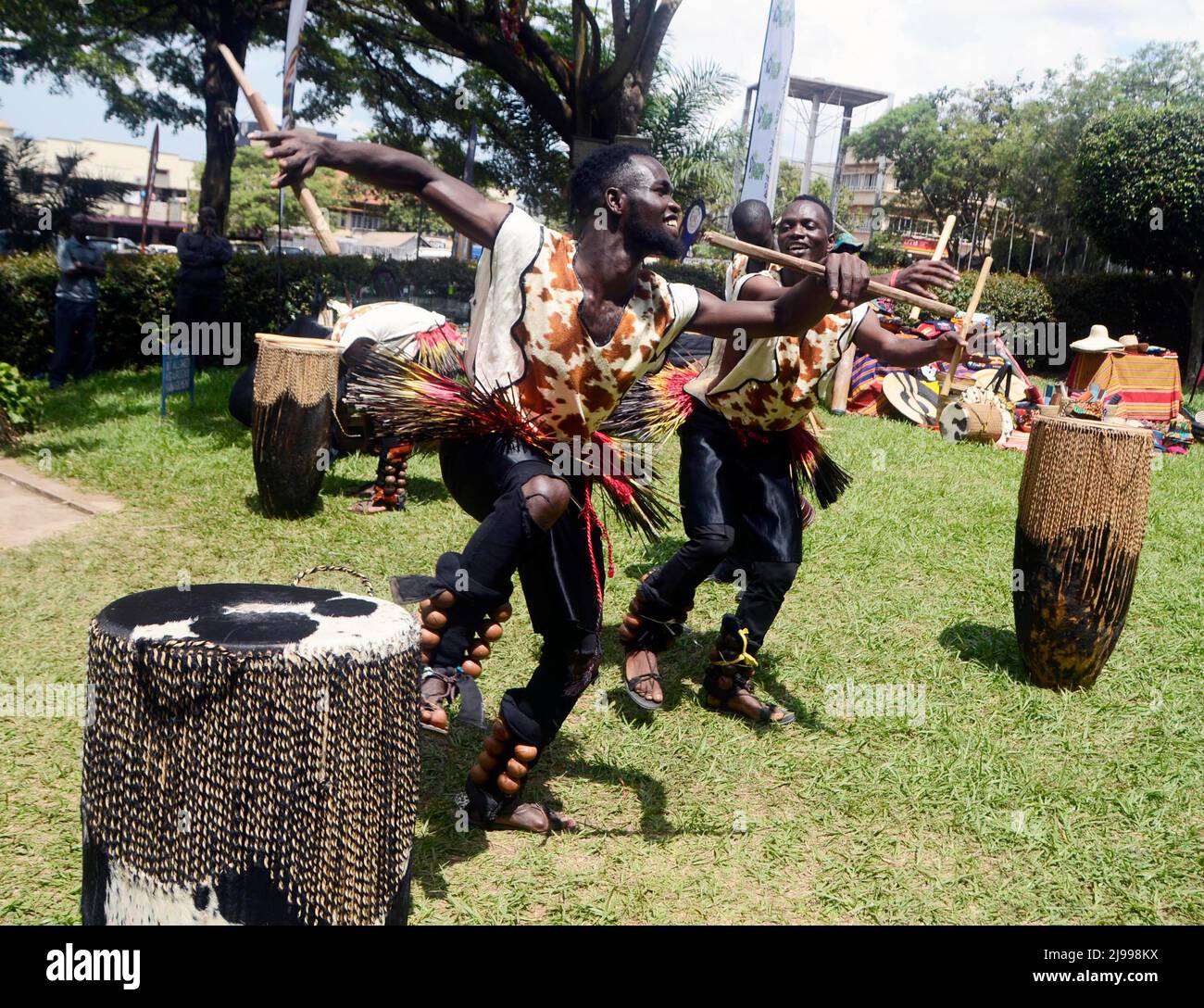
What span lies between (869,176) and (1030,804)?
8333 cm

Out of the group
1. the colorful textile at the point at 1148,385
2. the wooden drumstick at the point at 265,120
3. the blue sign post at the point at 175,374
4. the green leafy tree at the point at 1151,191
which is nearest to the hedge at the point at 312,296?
the green leafy tree at the point at 1151,191

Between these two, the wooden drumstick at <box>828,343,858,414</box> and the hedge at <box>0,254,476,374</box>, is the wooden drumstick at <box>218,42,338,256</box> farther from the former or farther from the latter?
the hedge at <box>0,254,476,374</box>

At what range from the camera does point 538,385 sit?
307 centimetres

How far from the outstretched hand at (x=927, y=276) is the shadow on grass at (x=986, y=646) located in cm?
234

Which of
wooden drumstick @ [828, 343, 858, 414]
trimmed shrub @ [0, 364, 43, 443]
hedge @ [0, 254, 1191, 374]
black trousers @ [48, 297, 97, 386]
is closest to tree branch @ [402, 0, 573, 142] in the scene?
hedge @ [0, 254, 1191, 374]

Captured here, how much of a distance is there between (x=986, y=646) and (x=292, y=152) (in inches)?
163

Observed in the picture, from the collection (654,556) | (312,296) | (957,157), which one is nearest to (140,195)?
(957,157)

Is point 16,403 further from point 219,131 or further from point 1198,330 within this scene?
point 1198,330

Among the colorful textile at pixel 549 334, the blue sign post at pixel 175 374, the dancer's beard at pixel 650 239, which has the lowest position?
the blue sign post at pixel 175 374

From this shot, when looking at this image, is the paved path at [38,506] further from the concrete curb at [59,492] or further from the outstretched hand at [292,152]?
the outstretched hand at [292,152]

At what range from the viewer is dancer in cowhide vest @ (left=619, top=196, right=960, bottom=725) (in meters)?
4.21

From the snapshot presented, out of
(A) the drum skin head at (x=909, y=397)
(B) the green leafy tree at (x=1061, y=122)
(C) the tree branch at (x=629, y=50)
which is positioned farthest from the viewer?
(B) the green leafy tree at (x=1061, y=122)

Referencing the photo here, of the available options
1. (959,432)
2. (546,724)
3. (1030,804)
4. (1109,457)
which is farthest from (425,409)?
(959,432)

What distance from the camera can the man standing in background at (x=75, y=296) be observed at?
10.9m
